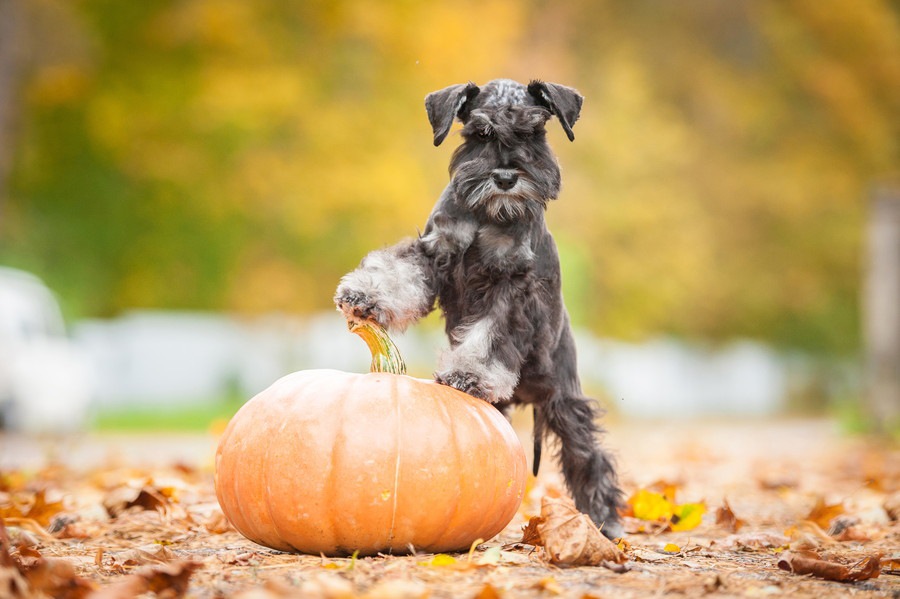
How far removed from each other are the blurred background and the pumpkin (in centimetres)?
1137

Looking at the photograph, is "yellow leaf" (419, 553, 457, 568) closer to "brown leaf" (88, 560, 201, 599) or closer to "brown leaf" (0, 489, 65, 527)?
"brown leaf" (88, 560, 201, 599)

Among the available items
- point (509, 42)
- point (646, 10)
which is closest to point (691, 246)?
point (509, 42)

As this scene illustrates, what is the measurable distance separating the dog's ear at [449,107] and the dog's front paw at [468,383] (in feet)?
3.51

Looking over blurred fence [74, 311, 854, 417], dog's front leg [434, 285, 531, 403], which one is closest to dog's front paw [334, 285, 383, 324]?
dog's front leg [434, 285, 531, 403]

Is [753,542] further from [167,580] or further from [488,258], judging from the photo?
[167,580]

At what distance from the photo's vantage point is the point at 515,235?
473 centimetres

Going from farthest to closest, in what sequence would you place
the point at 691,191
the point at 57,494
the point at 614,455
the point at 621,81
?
the point at 691,191, the point at 621,81, the point at 57,494, the point at 614,455

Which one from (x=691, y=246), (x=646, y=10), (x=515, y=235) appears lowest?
(x=515, y=235)

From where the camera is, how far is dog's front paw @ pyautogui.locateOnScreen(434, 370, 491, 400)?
4.70 m

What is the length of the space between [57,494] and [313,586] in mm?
4042

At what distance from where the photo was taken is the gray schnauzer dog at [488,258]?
4.59m

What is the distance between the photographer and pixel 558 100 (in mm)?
4930

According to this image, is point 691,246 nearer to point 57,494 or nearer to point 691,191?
point 691,191

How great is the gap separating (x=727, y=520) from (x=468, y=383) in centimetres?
204
